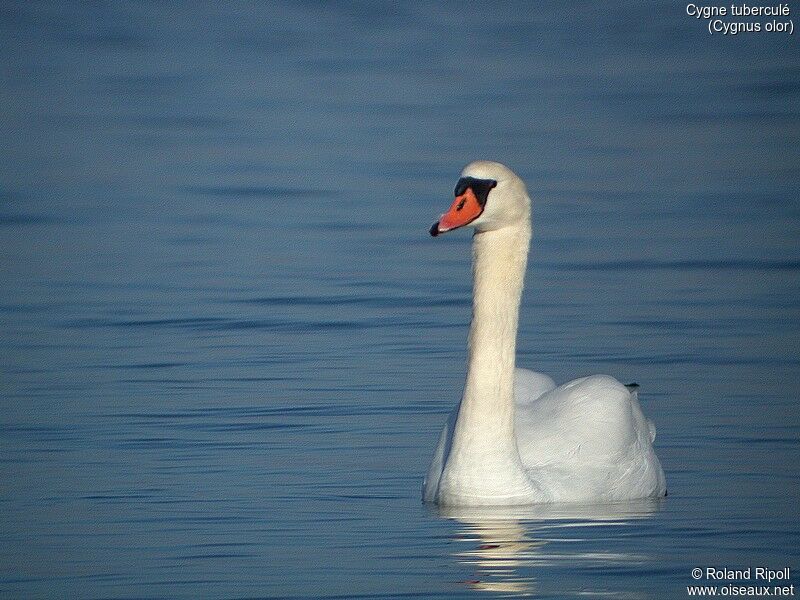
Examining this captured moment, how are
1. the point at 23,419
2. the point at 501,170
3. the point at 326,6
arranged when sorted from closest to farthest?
the point at 501,170 < the point at 23,419 < the point at 326,6

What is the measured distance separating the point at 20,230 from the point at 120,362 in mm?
5942

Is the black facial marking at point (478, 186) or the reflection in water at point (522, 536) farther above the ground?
the black facial marking at point (478, 186)

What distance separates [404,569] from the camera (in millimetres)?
8359

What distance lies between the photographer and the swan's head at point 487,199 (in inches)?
377

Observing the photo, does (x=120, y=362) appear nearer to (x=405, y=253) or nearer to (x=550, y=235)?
(x=405, y=253)

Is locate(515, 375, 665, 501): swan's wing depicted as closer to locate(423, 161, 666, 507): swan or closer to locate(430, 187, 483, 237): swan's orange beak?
locate(423, 161, 666, 507): swan

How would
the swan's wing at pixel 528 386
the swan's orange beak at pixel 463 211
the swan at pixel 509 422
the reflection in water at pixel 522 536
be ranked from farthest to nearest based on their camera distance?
the swan's wing at pixel 528 386 < the swan at pixel 509 422 < the swan's orange beak at pixel 463 211 < the reflection in water at pixel 522 536

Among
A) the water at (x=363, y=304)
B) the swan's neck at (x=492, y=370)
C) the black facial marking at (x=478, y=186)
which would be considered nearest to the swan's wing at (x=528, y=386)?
the water at (x=363, y=304)

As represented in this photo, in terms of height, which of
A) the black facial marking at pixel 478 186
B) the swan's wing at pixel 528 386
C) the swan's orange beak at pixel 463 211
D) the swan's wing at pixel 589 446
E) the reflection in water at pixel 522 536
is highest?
the black facial marking at pixel 478 186

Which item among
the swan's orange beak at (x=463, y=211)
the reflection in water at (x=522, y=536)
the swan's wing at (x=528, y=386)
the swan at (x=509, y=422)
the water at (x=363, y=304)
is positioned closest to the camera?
the reflection in water at (x=522, y=536)

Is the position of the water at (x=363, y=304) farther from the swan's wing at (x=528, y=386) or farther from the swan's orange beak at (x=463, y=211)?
the swan's orange beak at (x=463, y=211)

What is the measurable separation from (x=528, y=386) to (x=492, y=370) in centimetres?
108

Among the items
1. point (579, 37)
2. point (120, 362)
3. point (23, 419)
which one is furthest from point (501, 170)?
point (579, 37)

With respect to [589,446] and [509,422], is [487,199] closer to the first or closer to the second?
[509,422]
